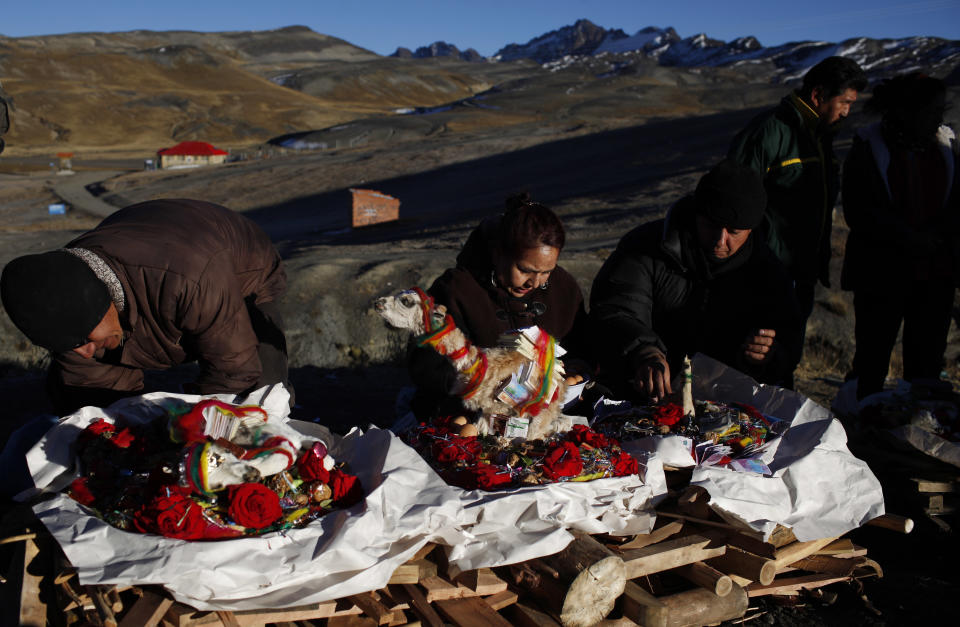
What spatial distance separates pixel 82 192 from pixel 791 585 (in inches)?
971

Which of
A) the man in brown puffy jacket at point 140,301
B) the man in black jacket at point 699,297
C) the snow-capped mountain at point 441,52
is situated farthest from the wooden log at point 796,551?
the snow-capped mountain at point 441,52

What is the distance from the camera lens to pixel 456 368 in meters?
3.07

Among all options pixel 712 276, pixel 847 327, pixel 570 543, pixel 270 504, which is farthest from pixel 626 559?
pixel 847 327

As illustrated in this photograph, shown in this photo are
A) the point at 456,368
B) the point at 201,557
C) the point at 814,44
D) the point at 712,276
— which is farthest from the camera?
the point at 814,44

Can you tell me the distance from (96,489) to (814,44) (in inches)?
3382

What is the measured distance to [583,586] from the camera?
7.79 ft

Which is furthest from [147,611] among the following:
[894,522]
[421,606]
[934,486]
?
[934,486]

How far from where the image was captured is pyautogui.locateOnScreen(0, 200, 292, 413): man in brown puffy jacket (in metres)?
2.43

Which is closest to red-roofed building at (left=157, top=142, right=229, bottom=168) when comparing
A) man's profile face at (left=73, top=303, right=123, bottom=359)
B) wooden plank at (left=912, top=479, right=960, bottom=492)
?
man's profile face at (left=73, top=303, right=123, bottom=359)

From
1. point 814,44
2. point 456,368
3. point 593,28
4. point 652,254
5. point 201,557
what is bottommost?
point 201,557

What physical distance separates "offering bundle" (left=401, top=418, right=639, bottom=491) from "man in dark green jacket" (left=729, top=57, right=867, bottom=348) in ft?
6.97

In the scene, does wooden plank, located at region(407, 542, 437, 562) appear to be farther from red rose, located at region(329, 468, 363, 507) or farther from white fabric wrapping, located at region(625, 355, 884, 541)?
white fabric wrapping, located at region(625, 355, 884, 541)

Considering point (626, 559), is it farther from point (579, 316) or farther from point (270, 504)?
point (579, 316)

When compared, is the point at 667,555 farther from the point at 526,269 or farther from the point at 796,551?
the point at 526,269
